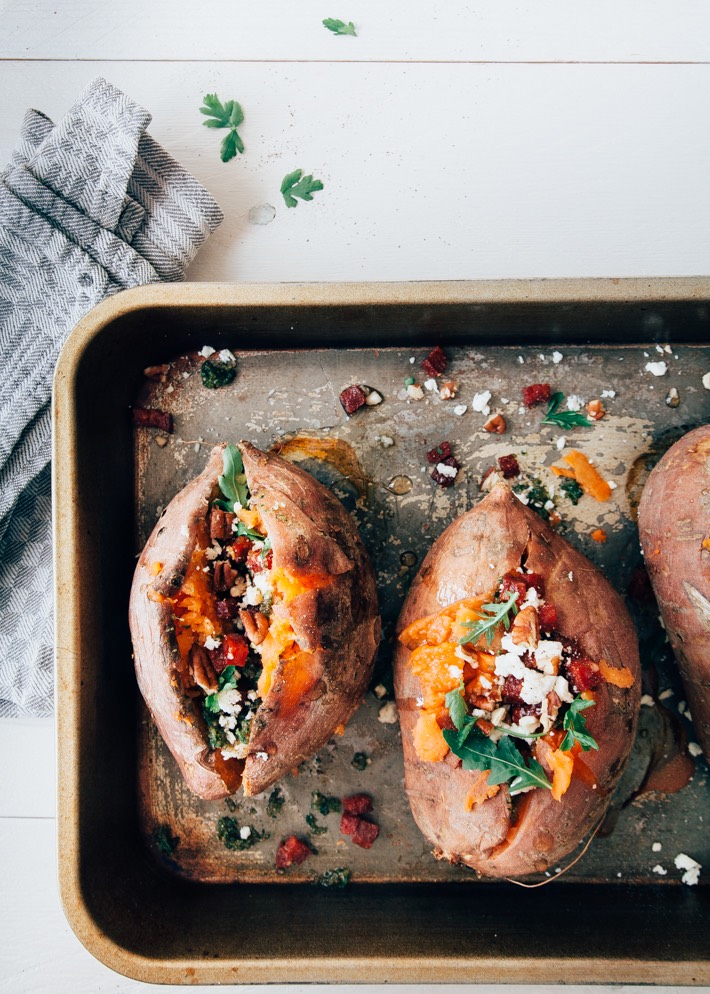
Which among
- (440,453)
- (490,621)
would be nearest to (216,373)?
(440,453)

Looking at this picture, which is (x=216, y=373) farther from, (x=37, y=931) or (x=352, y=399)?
(x=37, y=931)

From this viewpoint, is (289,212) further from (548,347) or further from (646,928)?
(646,928)

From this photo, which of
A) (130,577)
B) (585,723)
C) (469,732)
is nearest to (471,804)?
(469,732)

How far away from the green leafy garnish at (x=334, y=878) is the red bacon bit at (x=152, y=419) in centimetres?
145

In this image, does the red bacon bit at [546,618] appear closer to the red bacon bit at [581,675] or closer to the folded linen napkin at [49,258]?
the red bacon bit at [581,675]

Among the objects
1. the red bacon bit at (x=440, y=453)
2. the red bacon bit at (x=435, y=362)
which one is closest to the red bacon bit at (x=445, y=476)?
the red bacon bit at (x=440, y=453)

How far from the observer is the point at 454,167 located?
8.30 feet

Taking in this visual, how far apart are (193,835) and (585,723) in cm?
129

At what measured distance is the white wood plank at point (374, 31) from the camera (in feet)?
8.33

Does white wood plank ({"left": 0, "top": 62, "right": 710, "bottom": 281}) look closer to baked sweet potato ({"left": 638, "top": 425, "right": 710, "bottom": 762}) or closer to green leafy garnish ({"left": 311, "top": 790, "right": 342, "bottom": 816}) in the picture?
baked sweet potato ({"left": 638, "top": 425, "right": 710, "bottom": 762})

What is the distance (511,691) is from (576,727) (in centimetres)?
17

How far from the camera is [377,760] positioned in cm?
236

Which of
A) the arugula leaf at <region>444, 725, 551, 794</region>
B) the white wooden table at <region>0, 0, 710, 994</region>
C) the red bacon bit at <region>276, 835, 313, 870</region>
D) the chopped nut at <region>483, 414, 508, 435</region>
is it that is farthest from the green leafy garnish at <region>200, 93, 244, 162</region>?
the red bacon bit at <region>276, 835, 313, 870</region>

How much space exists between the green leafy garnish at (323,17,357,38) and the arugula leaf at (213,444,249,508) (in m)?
1.52
